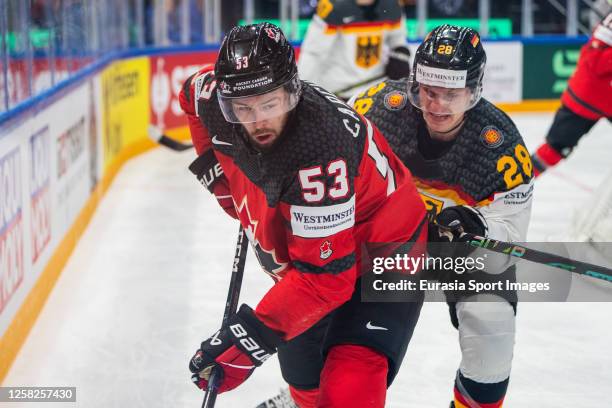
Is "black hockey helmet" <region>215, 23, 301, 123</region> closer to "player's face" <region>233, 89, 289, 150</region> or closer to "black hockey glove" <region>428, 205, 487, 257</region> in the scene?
"player's face" <region>233, 89, 289, 150</region>

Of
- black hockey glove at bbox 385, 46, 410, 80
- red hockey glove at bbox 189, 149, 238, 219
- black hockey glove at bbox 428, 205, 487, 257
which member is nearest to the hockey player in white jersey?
black hockey glove at bbox 385, 46, 410, 80

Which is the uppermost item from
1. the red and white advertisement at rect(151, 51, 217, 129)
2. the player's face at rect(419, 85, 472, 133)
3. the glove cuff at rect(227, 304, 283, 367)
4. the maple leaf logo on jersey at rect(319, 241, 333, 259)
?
the player's face at rect(419, 85, 472, 133)

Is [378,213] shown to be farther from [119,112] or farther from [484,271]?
[119,112]

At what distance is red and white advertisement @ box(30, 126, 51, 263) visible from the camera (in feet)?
11.1

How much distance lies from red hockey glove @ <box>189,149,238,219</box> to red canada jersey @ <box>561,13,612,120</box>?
232 centimetres

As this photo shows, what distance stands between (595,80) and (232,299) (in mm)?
2510

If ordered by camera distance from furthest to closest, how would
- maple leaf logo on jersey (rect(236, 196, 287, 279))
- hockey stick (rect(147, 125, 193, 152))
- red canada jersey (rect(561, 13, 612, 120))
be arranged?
1. red canada jersey (rect(561, 13, 612, 120))
2. hockey stick (rect(147, 125, 193, 152))
3. maple leaf logo on jersey (rect(236, 196, 287, 279))

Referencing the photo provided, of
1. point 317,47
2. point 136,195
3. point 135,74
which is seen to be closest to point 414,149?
point 317,47

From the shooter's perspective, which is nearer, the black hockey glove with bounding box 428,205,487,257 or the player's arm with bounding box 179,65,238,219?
the black hockey glove with bounding box 428,205,487,257

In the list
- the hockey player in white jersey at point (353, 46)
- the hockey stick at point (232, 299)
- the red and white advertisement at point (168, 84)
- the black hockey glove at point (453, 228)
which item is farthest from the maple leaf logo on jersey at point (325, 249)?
the red and white advertisement at point (168, 84)

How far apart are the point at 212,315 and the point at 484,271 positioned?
1508 millimetres

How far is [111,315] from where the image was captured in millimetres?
3486

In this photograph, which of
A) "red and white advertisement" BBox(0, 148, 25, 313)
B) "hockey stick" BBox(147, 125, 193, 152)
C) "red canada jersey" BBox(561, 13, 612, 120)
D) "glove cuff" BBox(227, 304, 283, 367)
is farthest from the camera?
"red canada jersey" BBox(561, 13, 612, 120)

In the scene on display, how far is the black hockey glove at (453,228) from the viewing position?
83.0 inches
